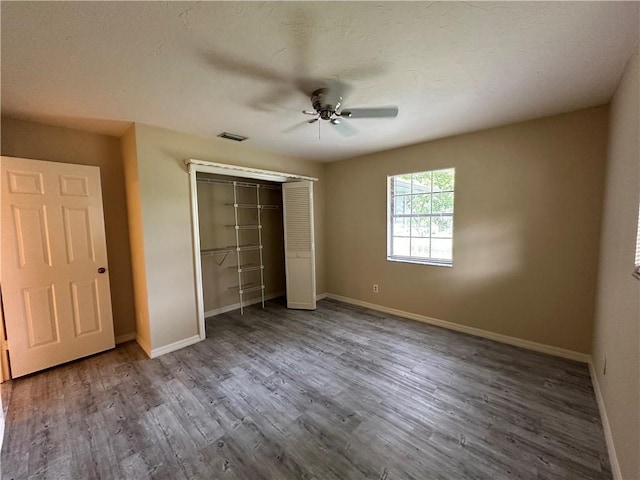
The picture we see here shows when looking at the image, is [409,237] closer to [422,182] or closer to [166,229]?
[422,182]

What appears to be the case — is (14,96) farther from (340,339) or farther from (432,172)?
(432,172)

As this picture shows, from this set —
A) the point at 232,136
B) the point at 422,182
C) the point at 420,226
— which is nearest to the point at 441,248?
the point at 420,226

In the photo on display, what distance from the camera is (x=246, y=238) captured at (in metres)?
4.59

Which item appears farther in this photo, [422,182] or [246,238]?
[246,238]

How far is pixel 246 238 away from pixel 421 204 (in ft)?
9.57

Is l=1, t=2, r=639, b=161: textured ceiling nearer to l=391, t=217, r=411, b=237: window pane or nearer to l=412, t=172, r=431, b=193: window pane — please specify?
l=412, t=172, r=431, b=193: window pane

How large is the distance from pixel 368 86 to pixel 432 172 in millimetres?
1982

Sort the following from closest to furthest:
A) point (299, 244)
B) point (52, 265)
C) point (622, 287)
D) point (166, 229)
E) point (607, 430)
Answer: point (622, 287), point (607, 430), point (52, 265), point (166, 229), point (299, 244)

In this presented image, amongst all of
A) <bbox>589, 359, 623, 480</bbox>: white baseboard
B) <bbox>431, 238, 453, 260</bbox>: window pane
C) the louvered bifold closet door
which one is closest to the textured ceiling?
<bbox>431, 238, 453, 260</bbox>: window pane

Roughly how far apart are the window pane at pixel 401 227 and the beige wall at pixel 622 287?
2025 millimetres

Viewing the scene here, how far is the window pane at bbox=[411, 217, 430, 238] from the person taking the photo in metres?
3.74

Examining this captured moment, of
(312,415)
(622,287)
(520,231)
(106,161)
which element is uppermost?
(106,161)

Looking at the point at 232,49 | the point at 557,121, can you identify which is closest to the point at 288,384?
the point at 232,49

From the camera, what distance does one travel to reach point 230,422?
6.38ft
